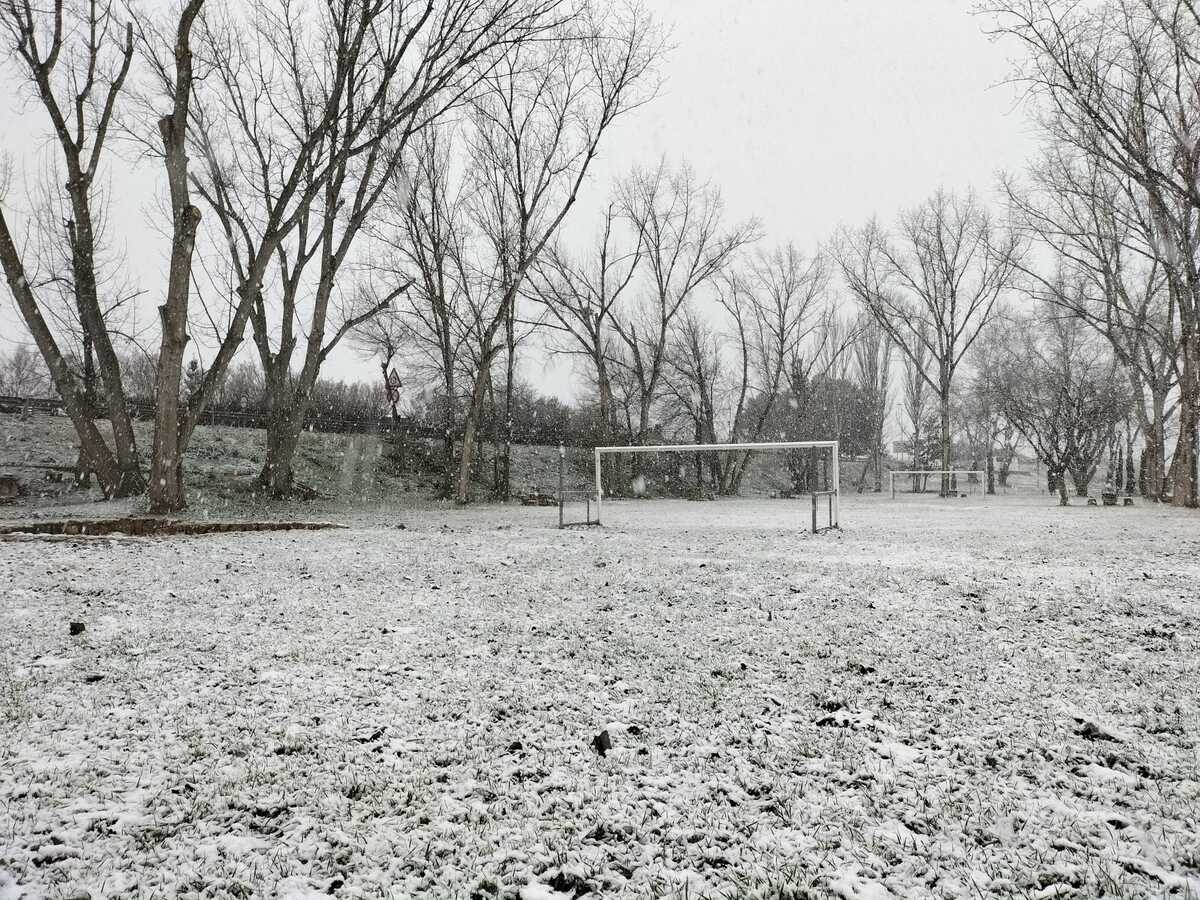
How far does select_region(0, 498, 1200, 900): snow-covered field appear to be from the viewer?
1.53 meters

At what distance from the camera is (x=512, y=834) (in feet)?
5.48

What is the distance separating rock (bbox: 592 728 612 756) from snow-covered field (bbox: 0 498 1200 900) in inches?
2.3

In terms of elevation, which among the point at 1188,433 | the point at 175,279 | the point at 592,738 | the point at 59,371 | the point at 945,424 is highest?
the point at 175,279

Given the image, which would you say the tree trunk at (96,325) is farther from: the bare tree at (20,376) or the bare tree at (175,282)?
the bare tree at (20,376)

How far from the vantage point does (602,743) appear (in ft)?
7.22

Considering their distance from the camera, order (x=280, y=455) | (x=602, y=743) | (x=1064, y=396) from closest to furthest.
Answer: (x=602, y=743) < (x=280, y=455) < (x=1064, y=396)

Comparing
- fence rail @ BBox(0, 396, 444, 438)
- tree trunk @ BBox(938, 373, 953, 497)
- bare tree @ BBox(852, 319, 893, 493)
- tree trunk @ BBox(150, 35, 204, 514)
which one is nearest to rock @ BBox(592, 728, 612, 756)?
tree trunk @ BBox(150, 35, 204, 514)

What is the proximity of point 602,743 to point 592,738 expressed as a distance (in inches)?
2.8

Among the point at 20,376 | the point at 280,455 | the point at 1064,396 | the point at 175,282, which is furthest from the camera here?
the point at 20,376

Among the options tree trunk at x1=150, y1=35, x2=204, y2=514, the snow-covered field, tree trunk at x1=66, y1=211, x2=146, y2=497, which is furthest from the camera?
tree trunk at x1=66, y1=211, x2=146, y2=497

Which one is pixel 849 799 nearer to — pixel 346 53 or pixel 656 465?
pixel 346 53

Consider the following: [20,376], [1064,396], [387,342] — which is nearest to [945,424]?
[1064,396]

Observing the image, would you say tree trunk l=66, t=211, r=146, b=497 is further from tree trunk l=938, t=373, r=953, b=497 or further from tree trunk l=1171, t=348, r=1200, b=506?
tree trunk l=938, t=373, r=953, b=497

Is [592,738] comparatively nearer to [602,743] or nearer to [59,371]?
[602,743]
